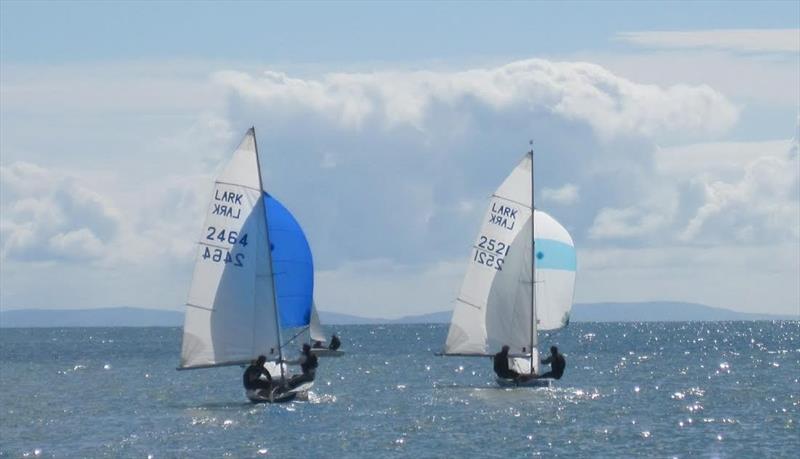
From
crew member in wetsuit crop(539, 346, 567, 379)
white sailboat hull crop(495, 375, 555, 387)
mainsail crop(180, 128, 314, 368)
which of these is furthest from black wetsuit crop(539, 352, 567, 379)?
mainsail crop(180, 128, 314, 368)

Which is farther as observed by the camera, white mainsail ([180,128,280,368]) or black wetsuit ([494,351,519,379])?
black wetsuit ([494,351,519,379])

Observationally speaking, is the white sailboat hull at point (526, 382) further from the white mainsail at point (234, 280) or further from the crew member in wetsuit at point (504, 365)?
the white mainsail at point (234, 280)

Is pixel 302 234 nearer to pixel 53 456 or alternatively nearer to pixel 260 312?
pixel 260 312

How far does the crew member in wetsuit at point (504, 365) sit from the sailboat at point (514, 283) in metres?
0.27

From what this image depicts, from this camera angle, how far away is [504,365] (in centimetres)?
6203

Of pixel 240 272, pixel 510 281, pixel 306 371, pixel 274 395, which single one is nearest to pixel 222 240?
pixel 240 272

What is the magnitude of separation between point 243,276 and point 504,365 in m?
13.9

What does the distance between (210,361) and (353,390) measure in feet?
51.0

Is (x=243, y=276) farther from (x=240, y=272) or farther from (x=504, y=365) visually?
(x=504, y=365)

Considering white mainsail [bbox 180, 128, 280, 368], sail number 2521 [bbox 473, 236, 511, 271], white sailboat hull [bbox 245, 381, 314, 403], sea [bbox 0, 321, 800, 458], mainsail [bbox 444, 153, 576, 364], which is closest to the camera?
sea [bbox 0, 321, 800, 458]

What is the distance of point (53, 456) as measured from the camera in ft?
136

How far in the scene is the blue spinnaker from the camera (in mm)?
54062

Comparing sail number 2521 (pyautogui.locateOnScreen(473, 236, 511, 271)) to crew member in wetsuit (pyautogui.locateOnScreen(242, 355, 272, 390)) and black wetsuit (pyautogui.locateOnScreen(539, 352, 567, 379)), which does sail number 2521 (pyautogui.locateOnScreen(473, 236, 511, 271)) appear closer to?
black wetsuit (pyautogui.locateOnScreen(539, 352, 567, 379))

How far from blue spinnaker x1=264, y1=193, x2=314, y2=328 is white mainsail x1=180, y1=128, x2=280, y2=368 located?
1066mm
